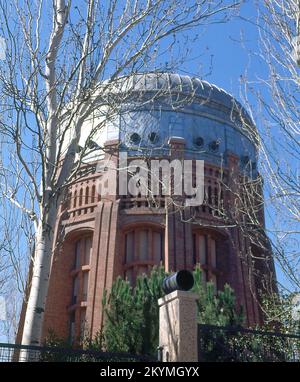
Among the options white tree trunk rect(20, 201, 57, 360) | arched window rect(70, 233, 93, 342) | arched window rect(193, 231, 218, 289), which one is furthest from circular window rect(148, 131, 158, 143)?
white tree trunk rect(20, 201, 57, 360)

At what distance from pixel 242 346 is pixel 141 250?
13.1 metres

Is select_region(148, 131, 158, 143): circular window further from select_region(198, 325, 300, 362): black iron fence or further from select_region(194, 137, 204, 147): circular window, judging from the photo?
select_region(198, 325, 300, 362): black iron fence

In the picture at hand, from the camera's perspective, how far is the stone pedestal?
20.4 ft

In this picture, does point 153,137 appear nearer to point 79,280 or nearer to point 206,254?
point 206,254

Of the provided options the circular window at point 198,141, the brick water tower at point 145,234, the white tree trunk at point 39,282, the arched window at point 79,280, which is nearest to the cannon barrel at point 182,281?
the white tree trunk at point 39,282

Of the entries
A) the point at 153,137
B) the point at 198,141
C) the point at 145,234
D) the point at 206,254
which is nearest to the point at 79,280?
the point at 145,234

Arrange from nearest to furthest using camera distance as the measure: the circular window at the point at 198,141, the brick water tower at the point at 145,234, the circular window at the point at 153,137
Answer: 1. the brick water tower at the point at 145,234
2. the circular window at the point at 153,137
3. the circular window at the point at 198,141

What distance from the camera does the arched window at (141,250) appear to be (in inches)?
776

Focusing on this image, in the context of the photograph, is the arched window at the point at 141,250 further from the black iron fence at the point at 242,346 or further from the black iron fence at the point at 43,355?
the black iron fence at the point at 43,355

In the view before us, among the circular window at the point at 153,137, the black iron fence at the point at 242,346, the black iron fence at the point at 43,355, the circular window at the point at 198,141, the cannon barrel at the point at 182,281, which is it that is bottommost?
the black iron fence at the point at 43,355

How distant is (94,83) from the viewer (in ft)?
25.7

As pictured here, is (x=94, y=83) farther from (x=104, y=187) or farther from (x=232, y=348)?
(x=104, y=187)

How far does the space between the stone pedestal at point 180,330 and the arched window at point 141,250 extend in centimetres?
1302

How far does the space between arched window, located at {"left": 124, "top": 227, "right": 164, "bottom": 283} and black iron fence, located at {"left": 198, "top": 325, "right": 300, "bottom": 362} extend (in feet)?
38.6
